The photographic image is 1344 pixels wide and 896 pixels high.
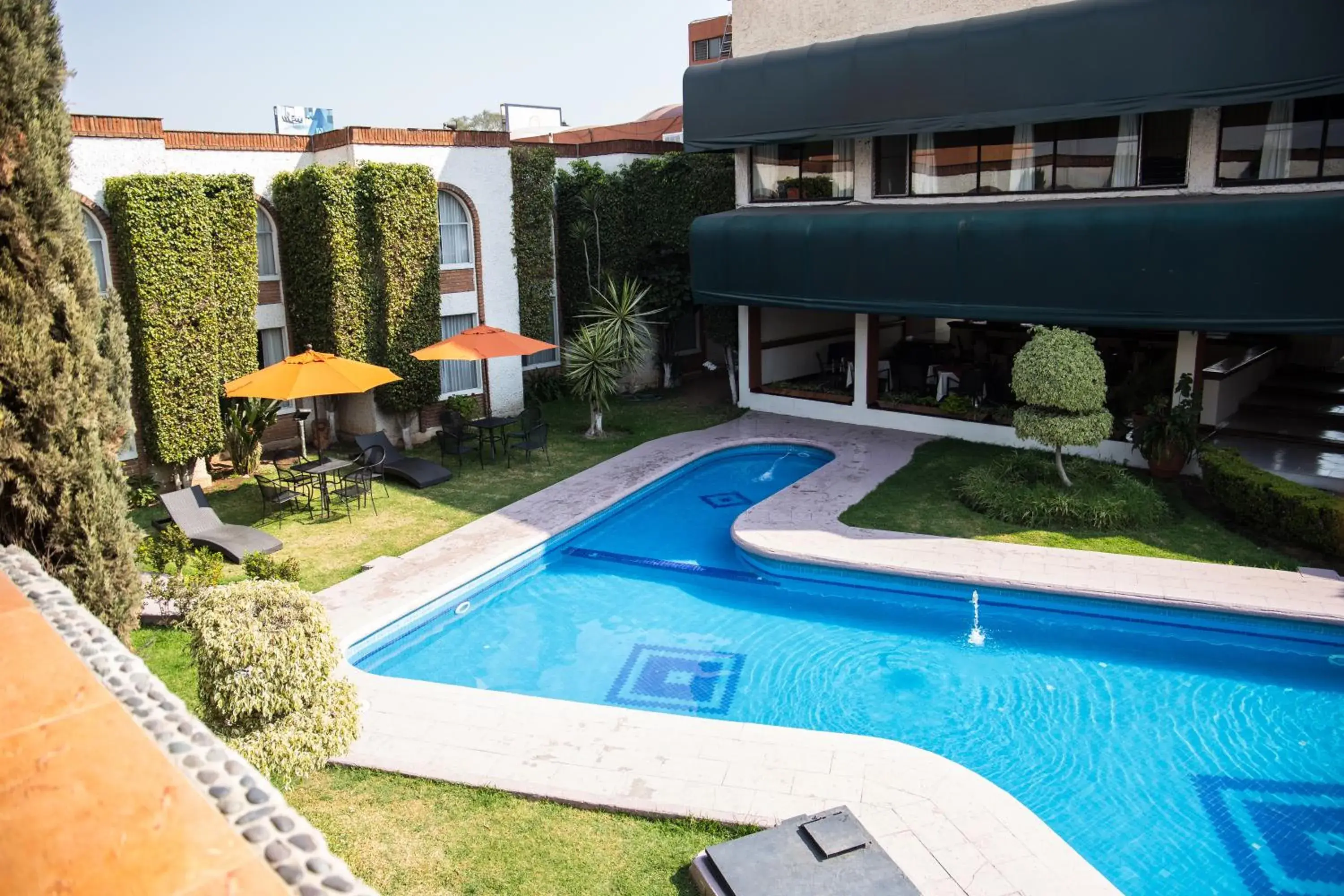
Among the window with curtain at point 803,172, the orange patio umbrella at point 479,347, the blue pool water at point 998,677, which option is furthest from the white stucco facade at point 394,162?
the blue pool water at point 998,677

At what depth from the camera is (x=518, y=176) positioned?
24.2m

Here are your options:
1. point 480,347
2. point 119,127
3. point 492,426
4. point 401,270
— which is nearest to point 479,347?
point 480,347

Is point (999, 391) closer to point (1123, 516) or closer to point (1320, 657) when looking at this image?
Answer: point (1123, 516)

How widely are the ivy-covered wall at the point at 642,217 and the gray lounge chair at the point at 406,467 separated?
25.4 feet

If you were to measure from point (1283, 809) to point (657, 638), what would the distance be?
753cm

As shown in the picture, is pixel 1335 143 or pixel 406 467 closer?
pixel 1335 143

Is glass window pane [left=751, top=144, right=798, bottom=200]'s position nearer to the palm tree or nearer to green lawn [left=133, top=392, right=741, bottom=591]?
the palm tree

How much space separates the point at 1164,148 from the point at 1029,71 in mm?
2914

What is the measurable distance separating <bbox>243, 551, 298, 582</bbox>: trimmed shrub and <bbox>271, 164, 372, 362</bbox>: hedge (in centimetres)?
843

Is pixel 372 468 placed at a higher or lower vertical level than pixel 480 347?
lower

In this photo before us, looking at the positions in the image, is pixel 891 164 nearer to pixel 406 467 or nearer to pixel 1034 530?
pixel 1034 530

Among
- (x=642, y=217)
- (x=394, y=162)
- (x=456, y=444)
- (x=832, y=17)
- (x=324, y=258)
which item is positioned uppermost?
(x=832, y=17)

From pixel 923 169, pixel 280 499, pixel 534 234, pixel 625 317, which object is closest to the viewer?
pixel 280 499

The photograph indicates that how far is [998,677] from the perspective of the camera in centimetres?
1245
